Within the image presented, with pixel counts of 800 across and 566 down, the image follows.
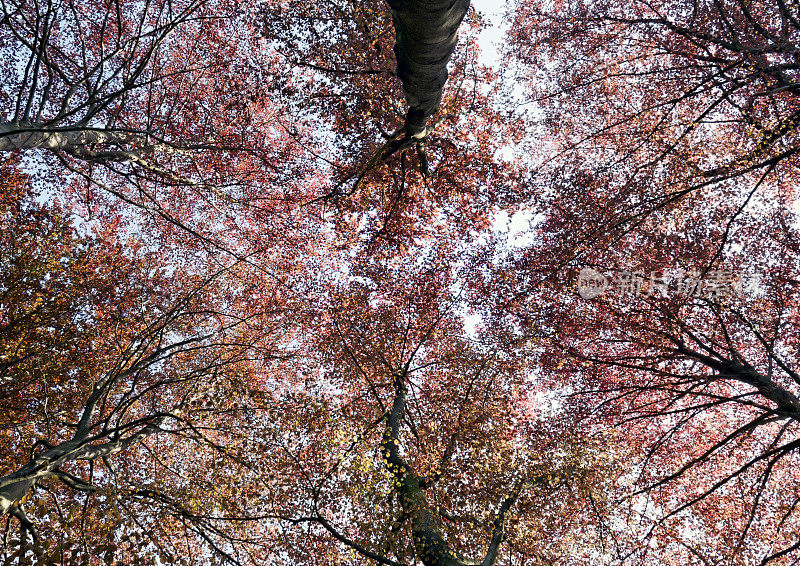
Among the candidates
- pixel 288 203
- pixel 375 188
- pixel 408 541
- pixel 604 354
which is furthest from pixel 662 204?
pixel 288 203

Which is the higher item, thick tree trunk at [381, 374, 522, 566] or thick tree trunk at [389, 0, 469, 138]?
thick tree trunk at [389, 0, 469, 138]

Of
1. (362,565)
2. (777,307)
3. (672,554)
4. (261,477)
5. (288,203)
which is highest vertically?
(288,203)

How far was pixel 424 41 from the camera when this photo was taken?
13.7 feet

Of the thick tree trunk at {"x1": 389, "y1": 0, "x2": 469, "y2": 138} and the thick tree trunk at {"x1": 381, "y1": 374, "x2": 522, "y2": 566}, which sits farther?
the thick tree trunk at {"x1": 381, "y1": 374, "x2": 522, "y2": 566}

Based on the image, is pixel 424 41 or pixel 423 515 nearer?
pixel 424 41

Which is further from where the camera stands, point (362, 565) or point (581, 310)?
point (581, 310)

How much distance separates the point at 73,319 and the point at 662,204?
46.2 ft

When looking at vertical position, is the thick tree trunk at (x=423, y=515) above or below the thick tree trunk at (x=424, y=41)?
below

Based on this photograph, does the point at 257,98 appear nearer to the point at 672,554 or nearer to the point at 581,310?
the point at 581,310

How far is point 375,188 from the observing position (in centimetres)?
1123

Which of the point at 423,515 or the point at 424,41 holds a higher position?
the point at 424,41

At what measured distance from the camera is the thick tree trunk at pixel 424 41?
12.0ft

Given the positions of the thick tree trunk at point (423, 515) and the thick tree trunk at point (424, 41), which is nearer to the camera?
the thick tree trunk at point (424, 41)

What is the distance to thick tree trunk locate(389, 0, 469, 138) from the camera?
12.0ft
